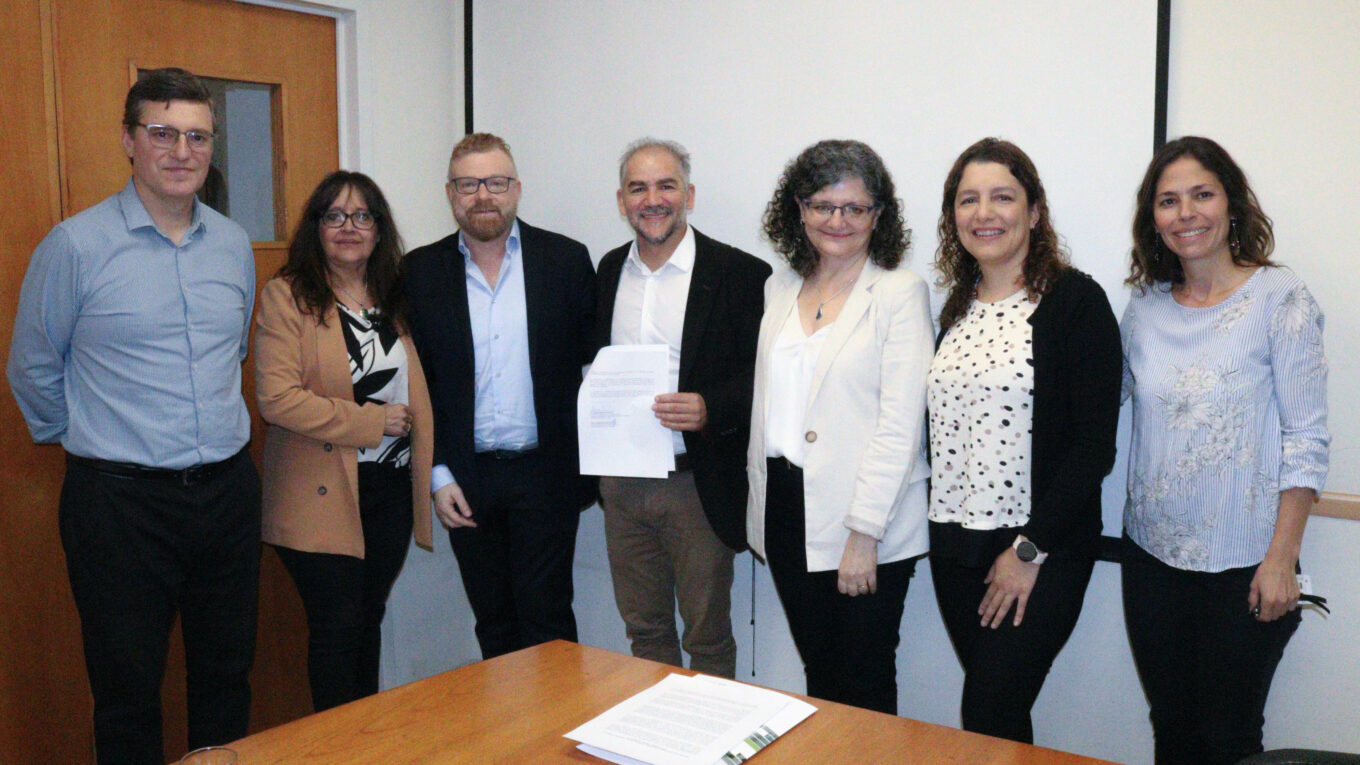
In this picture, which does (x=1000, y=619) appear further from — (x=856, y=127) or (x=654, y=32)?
(x=654, y=32)

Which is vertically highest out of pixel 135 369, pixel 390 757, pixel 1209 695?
pixel 135 369

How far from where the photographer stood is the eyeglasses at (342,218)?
2641 mm

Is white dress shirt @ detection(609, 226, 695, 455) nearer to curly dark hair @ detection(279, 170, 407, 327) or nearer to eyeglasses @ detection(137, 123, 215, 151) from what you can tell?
curly dark hair @ detection(279, 170, 407, 327)

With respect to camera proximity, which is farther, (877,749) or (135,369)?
(135,369)

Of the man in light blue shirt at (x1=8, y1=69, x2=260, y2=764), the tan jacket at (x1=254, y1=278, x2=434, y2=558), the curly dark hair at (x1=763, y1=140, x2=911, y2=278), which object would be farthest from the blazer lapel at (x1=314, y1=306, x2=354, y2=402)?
the curly dark hair at (x1=763, y1=140, x2=911, y2=278)

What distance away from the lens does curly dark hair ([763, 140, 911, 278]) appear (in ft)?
7.46

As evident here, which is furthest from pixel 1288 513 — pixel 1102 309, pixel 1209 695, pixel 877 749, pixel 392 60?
pixel 392 60

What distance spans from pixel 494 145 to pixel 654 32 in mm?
876

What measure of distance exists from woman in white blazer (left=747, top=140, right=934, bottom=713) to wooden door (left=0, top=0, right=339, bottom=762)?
1952 mm

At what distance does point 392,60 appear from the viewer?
11.7ft

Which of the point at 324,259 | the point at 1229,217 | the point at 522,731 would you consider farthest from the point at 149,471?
the point at 1229,217

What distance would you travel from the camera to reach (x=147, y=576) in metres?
2.33

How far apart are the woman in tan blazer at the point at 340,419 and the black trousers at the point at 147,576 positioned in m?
0.15

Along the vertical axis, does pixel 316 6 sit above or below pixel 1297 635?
above
